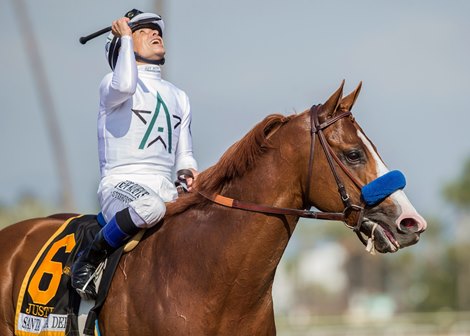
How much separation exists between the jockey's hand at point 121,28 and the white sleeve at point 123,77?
0.08 metres

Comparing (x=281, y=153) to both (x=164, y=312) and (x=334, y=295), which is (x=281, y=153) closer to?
(x=164, y=312)

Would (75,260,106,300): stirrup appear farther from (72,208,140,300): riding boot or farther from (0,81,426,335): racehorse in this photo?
(0,81,426,335): racehorse

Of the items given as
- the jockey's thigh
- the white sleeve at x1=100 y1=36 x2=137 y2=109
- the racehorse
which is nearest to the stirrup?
the racehorse

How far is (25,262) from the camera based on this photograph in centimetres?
815

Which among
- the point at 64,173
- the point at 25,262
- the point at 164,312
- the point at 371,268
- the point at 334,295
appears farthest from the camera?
the point at 334,295

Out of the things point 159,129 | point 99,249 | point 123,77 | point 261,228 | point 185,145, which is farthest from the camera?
point 185,145

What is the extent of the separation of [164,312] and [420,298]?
232 feet

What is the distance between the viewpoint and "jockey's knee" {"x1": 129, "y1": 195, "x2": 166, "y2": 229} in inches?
272

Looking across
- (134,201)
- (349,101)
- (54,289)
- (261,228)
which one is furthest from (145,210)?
(349,101)

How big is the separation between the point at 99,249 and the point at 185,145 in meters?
1.23

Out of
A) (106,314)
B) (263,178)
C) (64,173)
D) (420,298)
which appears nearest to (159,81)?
(263,178)

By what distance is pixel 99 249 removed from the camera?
7102mm

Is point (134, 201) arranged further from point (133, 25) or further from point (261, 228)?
point (133, 25)

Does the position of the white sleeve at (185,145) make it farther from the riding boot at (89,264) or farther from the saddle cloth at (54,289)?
the riding boot at (89,264)
